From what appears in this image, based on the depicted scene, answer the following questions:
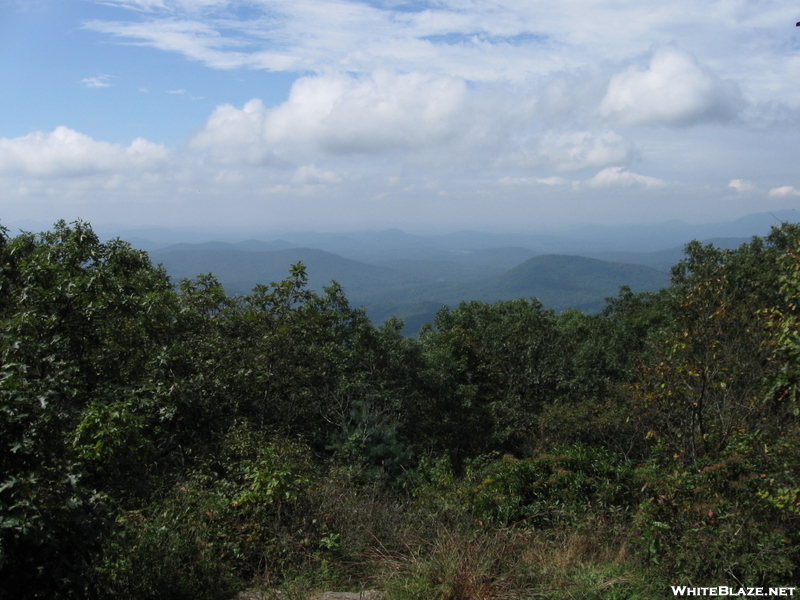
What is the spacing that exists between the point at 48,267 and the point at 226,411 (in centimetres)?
426

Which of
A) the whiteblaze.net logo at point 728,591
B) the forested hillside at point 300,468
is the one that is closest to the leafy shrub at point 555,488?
the forested hillside at point 300,468

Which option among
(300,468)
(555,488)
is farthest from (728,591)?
(300,468)

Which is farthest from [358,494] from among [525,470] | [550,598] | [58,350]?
[58,350]

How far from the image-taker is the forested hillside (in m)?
4.55

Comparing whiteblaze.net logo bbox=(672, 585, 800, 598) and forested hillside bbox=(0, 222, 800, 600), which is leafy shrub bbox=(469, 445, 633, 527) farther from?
whiteblaze.net logo bbox=(672, 585, 800, 598)

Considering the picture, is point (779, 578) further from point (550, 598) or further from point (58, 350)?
point (58, 350)

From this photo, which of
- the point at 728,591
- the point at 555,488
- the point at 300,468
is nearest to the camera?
the point at 728,591

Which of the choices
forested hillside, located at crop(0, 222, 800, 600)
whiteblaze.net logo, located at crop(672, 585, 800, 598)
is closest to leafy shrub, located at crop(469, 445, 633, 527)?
forested hillside, located at crop(0, 222, 800, 600)

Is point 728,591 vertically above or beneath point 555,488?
above

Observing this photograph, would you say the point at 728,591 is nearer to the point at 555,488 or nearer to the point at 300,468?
the point at 555,488

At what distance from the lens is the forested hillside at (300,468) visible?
455 cm

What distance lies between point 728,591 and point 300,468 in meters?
5.53

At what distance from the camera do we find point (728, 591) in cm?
453

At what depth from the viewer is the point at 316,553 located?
19.2ft
